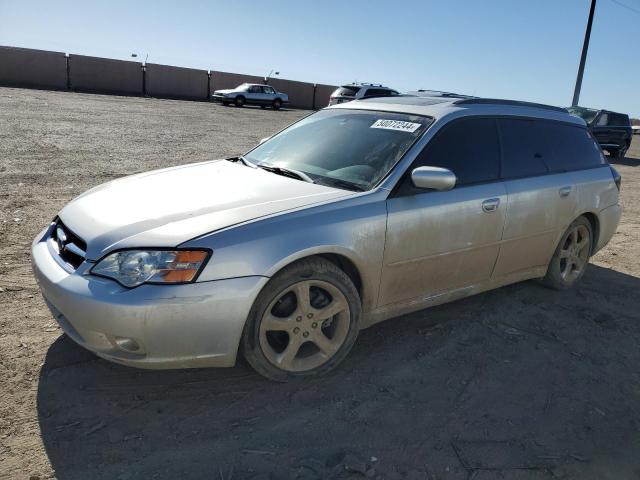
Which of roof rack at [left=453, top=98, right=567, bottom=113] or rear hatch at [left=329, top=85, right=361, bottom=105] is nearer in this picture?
roof rack at [left=453, top=98, right=567, bottom=113]

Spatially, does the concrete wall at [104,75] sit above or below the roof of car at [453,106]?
below

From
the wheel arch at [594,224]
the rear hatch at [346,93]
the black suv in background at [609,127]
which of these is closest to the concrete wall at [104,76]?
the rear hatch at [346,93]

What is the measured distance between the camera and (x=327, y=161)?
12.3ft

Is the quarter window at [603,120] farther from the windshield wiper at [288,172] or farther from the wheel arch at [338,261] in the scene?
the wheel arch at [338,261]

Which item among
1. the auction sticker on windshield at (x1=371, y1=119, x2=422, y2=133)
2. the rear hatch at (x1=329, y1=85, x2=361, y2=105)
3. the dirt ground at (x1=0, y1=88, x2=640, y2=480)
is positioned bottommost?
the dirt ground at (x1=0, y1=88, x2=640, y2=480)

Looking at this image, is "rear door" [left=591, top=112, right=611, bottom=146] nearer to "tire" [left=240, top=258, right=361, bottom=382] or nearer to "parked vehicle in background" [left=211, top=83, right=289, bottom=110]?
"tire" [left=240, top=258, right=361, bottom=382]

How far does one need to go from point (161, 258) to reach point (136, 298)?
231mm

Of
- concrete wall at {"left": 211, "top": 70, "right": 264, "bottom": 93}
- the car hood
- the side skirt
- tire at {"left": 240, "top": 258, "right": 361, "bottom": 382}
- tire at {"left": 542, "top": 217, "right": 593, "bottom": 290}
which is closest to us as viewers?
the car hood

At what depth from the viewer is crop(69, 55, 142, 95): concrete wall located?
32.3 m

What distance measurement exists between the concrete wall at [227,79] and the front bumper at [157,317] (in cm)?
3623

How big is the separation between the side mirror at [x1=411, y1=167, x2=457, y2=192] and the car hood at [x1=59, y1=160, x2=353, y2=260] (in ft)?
1.44

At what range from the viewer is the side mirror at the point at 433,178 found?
331cm

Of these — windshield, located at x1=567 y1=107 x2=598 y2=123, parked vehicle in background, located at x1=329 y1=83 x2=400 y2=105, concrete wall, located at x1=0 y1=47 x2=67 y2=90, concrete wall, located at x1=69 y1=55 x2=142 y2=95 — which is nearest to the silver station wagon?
windshield, located at x1=567 y1=107 x2=598 y2=123

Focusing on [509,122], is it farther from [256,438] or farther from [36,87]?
[36,87]
